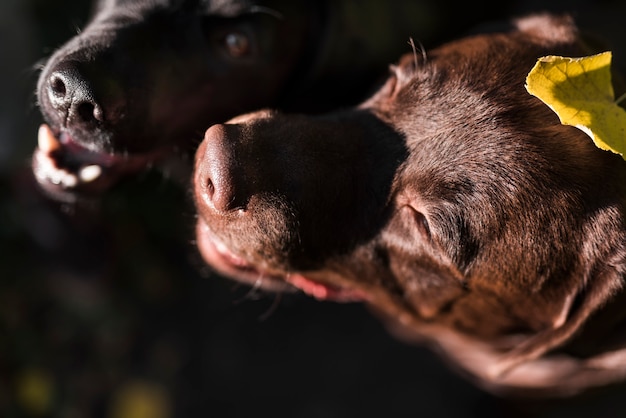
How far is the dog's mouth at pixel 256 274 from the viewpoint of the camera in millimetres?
2770

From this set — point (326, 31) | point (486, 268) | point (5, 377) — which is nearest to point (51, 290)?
point (5, 377)

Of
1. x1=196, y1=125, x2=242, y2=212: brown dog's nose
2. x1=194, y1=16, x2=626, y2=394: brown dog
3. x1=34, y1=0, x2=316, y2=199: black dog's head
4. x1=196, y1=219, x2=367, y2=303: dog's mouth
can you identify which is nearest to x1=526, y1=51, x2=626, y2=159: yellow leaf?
x1=194, y1=16, x2=626, y2=394: brown dog

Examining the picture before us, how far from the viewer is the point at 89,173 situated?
2.95 meters

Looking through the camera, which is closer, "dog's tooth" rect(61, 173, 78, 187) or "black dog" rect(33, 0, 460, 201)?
"black dog" rect(33, 0, 460, 201)

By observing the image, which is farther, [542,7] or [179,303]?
[179,303]

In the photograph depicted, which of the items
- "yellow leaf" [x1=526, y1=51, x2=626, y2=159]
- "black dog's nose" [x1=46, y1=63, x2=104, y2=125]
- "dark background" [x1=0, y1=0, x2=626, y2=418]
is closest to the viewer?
"yellow leaf" [x1=526, y1=51, x2=626, y2=159]

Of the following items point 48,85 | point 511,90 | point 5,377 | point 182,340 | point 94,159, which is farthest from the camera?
point 182,340

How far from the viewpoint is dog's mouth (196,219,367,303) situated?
277 cm

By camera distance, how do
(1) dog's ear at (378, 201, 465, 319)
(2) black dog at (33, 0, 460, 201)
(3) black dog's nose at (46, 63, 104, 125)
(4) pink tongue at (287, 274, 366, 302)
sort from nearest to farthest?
(1) dog's ear at (378, 201, 465, 319)
(3) black dog's nose at (46, 63, 104, 125)
(2) black dog at (33, 0, 460, 201)
(4) pink tongue at (287, 274, 366, 302)

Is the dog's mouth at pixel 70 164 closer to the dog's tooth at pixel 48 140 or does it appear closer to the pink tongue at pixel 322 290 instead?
the dog's tooth at pixel 48 140

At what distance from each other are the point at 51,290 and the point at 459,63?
3.20 m

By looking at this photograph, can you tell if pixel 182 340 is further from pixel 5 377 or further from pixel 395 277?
pixel 395 277

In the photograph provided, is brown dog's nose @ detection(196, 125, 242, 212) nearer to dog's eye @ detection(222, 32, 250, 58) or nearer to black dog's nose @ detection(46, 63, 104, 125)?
A: black dog's nose @ detection(46, 63, 104, 125)

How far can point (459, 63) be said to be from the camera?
8.04ft
